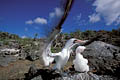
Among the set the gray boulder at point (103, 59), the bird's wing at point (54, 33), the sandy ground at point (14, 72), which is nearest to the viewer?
the bird's wing at point (54, 33)

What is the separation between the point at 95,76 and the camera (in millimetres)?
3377

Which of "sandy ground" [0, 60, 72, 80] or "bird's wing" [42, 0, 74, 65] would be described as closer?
"bird's wing" [42, 0, 74, 65]

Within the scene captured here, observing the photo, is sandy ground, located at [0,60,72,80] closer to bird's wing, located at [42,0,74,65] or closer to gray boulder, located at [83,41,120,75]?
gray boulder, located at [83,41,120,75]

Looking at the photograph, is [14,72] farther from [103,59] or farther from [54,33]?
[103,59]

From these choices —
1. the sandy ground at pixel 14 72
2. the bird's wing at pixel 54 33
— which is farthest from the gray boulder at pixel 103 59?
the bird's wing at pixel 54 33

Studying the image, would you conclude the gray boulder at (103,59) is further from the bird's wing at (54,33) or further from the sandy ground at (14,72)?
the bird's wing at (54,33)

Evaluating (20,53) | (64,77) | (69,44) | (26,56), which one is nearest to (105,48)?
(69,44)

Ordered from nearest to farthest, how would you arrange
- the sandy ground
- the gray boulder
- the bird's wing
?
the bird's wing < the gray boulder < the sandy ground

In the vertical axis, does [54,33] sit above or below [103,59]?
above

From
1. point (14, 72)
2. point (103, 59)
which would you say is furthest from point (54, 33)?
point (14, 72)

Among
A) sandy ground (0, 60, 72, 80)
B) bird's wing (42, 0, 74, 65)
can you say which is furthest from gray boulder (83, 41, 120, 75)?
bird's wing (42, 0, 74, 65)

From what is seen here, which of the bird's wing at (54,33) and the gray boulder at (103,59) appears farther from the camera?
the gray boulder at (103,59)

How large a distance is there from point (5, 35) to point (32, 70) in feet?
53.8

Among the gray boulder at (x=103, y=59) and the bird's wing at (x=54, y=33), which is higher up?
the bird's wing at (x=54, y=33)
